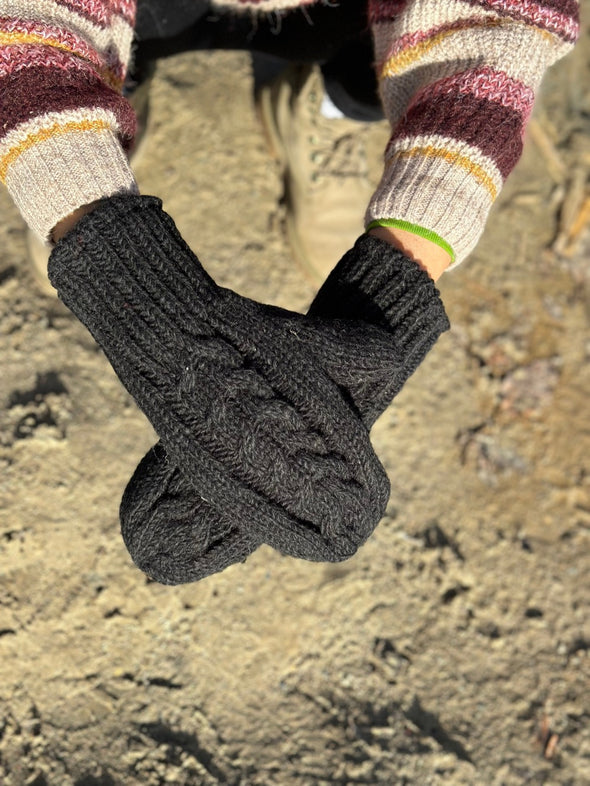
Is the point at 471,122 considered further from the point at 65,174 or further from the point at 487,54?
the point at 65,174

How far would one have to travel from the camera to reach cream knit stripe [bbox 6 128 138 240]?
0.79 metres

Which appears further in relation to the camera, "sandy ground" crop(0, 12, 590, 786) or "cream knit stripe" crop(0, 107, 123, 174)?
"sandy ground" crop(0, 12, 590, 786)

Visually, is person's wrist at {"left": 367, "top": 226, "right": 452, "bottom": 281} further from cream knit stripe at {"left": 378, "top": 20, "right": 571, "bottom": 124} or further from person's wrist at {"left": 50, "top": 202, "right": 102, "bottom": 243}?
person's wrist at {"left": 50, "top": 202, "right": 102, "bottom": 243}

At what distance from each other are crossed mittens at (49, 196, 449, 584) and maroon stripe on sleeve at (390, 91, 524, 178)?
0.26m

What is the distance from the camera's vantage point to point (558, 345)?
1.87m

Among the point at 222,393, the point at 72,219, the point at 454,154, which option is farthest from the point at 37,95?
the point at 454,154

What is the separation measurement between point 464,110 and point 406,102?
0.48ft

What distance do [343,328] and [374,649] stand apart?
31.0 inches

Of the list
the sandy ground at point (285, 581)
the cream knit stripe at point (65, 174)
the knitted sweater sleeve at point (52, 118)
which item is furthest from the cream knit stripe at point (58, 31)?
the sandy ground at point (285, 581)

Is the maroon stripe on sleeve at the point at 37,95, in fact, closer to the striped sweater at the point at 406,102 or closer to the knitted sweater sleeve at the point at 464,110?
the striped sweater at the point at 406,102

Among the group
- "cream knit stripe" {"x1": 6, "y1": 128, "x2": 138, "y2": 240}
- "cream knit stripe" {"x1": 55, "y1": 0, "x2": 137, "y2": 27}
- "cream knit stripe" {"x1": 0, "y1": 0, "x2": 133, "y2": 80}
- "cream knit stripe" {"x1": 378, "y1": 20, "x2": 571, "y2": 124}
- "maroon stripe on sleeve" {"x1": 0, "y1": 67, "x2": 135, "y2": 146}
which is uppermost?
"cream knit stripe" {"x1": 378, "y1": 20, "x2": 571, "y2": 124}

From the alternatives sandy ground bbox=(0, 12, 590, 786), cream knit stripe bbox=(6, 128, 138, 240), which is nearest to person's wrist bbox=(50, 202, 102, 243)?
cream knit stripe bbox=(6, 128, 138, 240)

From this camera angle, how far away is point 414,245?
903 mm

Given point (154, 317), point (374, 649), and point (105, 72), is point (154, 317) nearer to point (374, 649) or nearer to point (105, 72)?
point (105, 72)
